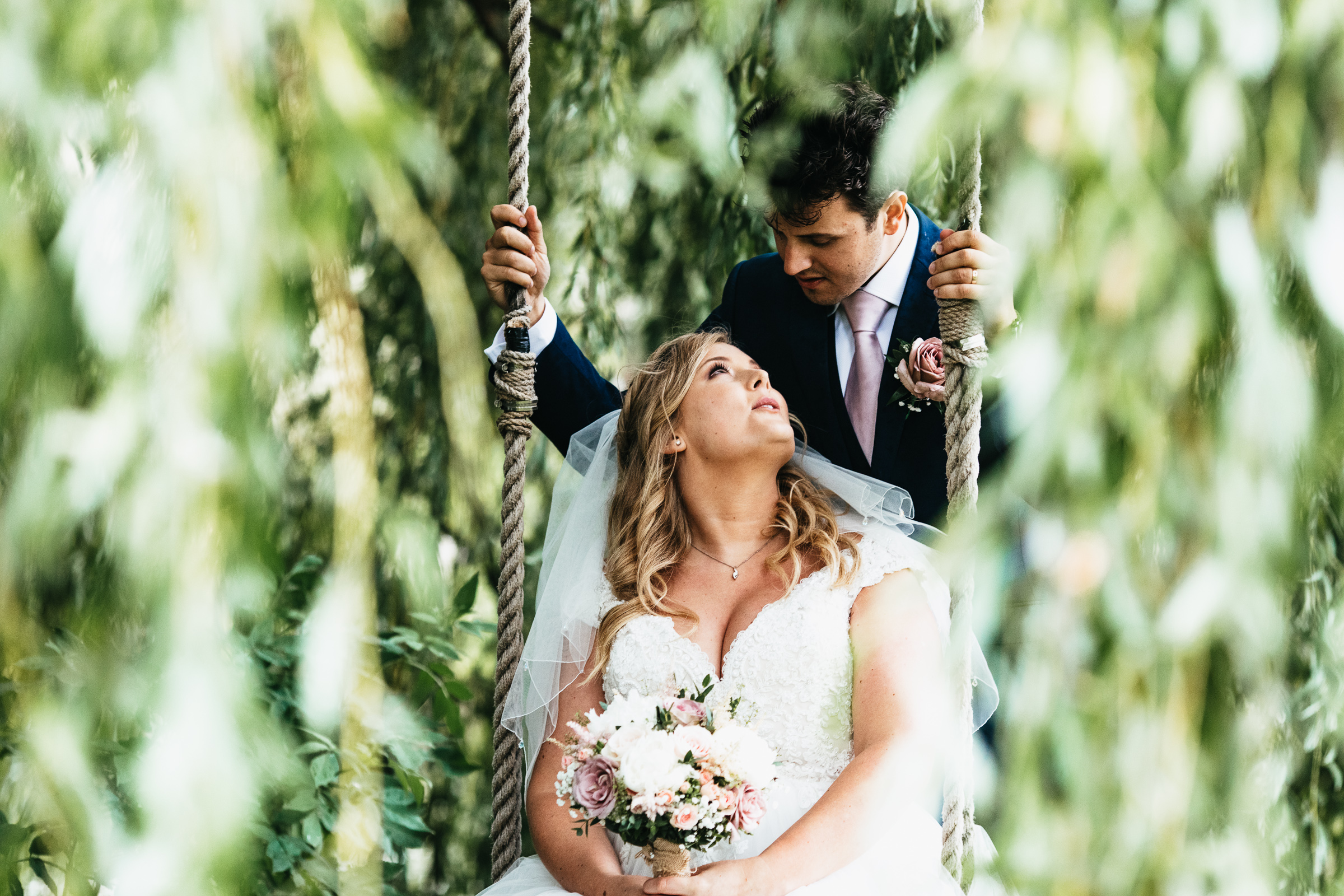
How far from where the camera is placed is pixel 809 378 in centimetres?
212

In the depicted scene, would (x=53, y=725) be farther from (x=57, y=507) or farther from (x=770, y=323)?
(x=770, y=323)

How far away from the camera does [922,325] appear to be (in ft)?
6.63

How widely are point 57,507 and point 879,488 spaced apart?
119 cm

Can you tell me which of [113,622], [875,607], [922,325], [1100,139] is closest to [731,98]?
[922,325]

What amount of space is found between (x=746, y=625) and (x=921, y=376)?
1.51 ft

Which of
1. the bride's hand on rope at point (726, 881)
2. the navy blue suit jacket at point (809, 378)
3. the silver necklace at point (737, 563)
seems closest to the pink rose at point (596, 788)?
the bride's hand on rope at point (726, 881)

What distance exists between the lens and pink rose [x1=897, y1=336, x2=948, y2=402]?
6.16 feet

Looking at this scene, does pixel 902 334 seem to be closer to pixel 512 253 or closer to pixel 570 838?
pixel 512 253

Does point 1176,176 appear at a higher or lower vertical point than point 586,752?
higher

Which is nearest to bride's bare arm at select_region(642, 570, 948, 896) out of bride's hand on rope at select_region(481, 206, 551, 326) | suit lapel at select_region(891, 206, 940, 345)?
suit lapel at select_region(891, 206, 940, 345)

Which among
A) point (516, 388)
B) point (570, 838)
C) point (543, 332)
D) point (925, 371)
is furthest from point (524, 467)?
point (925, 371)

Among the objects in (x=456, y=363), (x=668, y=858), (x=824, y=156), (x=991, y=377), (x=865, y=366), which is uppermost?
(x=824, y=156)

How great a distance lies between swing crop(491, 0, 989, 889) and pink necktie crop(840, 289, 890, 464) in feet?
1.17

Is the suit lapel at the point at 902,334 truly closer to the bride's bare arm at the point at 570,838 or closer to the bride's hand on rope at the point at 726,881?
the bride's bare arm at the point at 570,838
